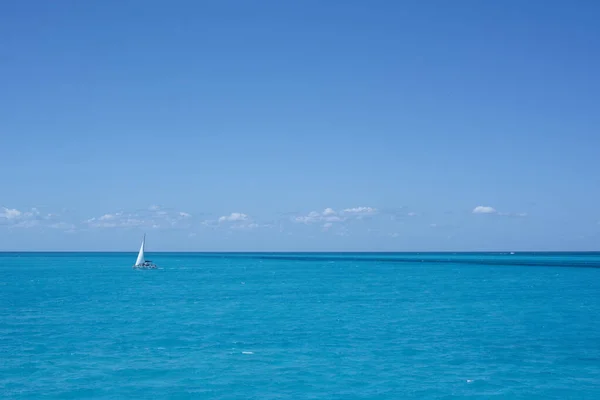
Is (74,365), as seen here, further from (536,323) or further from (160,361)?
(536,323)

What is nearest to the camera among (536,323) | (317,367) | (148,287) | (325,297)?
(317,367)

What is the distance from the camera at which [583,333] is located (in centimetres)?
4547

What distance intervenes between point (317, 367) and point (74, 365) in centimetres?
1640

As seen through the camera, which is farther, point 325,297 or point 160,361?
point 325,297

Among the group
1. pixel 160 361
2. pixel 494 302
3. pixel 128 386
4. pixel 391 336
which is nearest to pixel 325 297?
pixel 494 302

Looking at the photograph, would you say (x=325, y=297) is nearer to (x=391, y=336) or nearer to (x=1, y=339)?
(x=391, y=336)

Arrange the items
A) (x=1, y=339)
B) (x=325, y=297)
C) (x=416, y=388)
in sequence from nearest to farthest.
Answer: (x=416, y=388), (x=1, y=339), (x=325, y=297)

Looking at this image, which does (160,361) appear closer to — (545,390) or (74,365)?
(74,365)

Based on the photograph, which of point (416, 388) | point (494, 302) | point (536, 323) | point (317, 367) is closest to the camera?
point (416, 388)

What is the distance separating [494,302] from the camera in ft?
225

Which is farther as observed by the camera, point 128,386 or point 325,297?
point 325,297

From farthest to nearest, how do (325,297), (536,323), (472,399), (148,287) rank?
1. (148,287)
2. (325,297)
3. (536,323)
4. (472,399)

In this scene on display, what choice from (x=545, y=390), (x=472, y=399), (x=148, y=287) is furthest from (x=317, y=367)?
(x=148, y=287)

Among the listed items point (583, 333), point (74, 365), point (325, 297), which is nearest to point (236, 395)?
point (74, 365)
